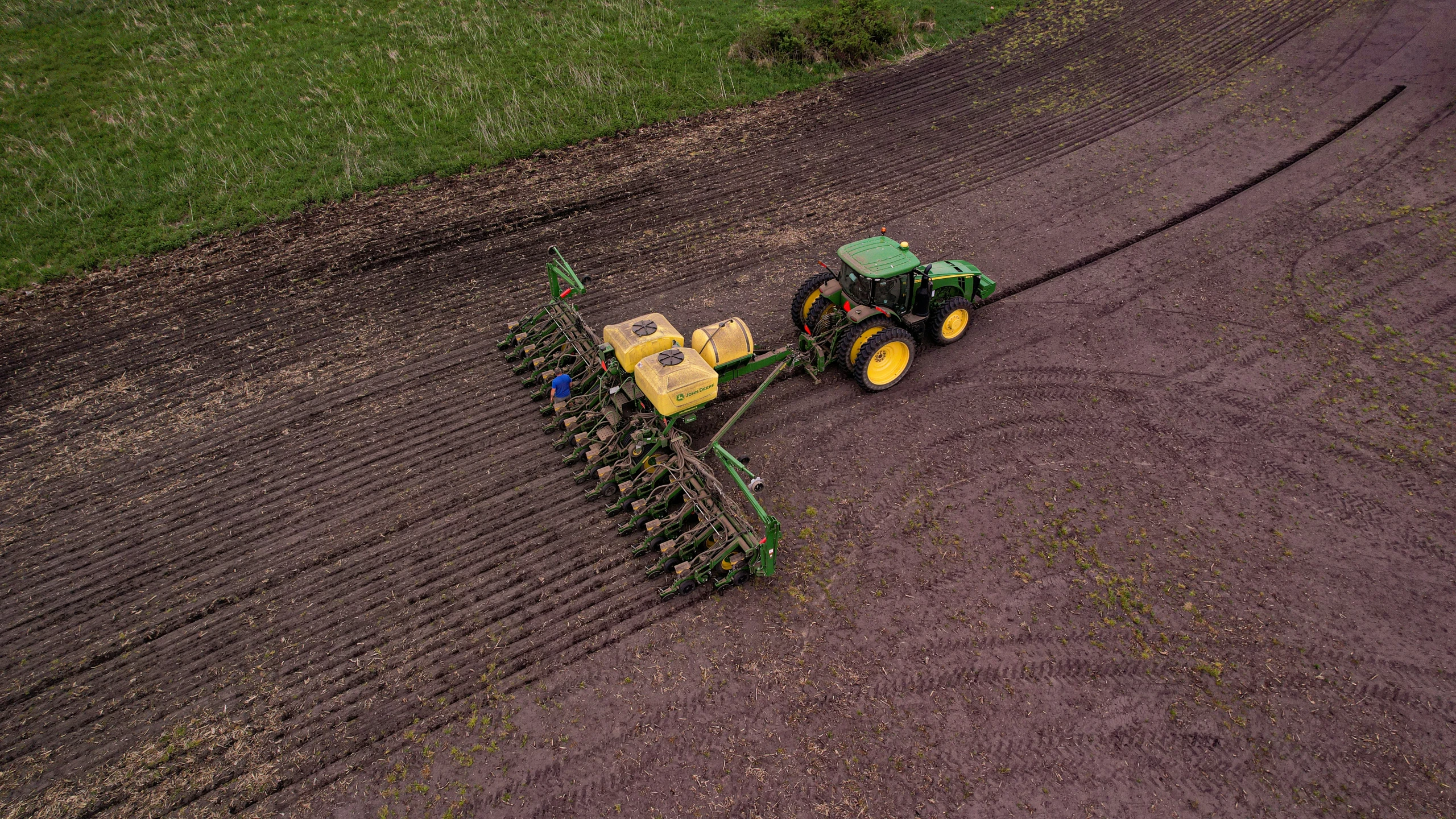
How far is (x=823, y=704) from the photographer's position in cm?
674

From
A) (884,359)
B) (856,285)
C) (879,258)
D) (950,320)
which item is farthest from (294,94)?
(950,320)

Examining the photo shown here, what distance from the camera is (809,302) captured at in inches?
411

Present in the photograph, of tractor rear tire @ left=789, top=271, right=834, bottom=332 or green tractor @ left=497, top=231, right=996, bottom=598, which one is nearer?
green tractor @ left=497, top=231, right=996, bottom=598

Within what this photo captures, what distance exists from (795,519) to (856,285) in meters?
3.31

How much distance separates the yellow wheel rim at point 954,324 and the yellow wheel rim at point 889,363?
85 centimetres

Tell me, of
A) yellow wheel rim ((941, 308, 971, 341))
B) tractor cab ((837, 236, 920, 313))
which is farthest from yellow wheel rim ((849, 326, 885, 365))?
→ yellow wheel rim ((941, 308, 971, 341))

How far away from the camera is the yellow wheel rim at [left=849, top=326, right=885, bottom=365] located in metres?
9.39

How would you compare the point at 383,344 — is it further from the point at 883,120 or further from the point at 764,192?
the point at 883,120

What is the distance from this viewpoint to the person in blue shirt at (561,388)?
945 cm

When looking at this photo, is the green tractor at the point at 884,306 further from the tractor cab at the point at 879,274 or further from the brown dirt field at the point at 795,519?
the brown dirt field at the point at 795,519

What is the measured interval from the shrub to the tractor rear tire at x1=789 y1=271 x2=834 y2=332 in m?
10.6

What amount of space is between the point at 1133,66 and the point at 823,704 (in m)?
17.9

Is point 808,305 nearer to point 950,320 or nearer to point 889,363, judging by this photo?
point 889,363

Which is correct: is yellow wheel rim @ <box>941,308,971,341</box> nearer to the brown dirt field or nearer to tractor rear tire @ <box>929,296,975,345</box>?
tractor rear tire @ <box>929,296,975,345</box>
